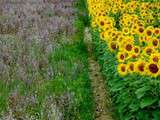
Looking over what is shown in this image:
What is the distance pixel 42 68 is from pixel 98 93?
3.49ft

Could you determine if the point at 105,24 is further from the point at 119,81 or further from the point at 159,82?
the point at 159,82

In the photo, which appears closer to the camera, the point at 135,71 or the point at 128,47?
the point at 135,71

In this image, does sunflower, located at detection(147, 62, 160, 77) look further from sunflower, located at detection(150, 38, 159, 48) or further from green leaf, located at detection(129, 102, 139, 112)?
sunflower, located at detection(150, 38, 159, 48)

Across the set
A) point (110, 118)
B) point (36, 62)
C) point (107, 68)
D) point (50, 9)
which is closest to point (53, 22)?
point (50, 9)

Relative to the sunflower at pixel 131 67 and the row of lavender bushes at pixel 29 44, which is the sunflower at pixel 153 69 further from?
the row of lavender bushes at pixel 29 44

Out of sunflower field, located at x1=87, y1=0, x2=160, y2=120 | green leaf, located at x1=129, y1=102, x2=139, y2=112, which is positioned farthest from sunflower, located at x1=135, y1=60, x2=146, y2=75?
green leaf, located at x1=129, y1=102, x2=139, y2=112

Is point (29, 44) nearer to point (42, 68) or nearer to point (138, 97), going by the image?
point (42, 68)

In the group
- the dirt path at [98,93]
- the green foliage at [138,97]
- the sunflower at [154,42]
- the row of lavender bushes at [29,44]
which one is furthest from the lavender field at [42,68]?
the sunflower at [154,42]

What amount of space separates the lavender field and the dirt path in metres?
0.16

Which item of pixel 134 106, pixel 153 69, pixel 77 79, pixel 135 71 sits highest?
pixel 153 69

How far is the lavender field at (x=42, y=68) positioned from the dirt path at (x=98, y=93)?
16cm

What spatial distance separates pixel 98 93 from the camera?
805 centimetres

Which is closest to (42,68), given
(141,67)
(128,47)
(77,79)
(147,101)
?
(77,79)

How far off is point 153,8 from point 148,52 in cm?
505
